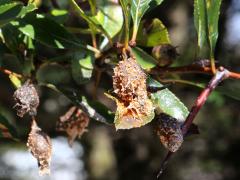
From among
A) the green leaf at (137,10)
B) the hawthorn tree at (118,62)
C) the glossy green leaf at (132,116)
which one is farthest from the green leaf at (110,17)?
the glossy green leaf at (132,116)

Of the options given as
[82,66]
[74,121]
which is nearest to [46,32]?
[82,66]

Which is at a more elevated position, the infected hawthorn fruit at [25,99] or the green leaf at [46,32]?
the green leaf at [46,32]

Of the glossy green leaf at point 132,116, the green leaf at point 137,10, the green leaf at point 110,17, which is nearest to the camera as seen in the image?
the glossy green leaf at point 132,116

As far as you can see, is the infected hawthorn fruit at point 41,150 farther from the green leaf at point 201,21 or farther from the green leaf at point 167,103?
the green leaf at point 201,21

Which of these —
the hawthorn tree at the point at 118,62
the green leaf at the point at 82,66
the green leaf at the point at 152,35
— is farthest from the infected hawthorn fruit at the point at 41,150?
the green leaf at the point at 152,35

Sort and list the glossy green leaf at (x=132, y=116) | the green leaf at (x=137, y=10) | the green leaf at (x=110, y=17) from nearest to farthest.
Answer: the glossy green leaf at (x=132, y=116)
the green leaf at (x=137, y=10)
the green leaf at (x=110, y=17)

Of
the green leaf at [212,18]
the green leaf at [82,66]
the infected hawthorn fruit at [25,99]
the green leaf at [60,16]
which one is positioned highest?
the green leaf at [212,18]

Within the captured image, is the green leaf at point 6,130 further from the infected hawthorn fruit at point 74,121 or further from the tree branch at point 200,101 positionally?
the tree branch at point 200,101

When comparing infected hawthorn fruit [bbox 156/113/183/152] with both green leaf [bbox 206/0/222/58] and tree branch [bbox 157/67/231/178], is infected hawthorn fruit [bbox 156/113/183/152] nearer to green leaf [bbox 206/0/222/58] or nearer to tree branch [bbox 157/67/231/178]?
Answer: tree branch [bbox 157/67/231/178]

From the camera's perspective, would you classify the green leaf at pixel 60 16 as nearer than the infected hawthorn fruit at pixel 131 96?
No
